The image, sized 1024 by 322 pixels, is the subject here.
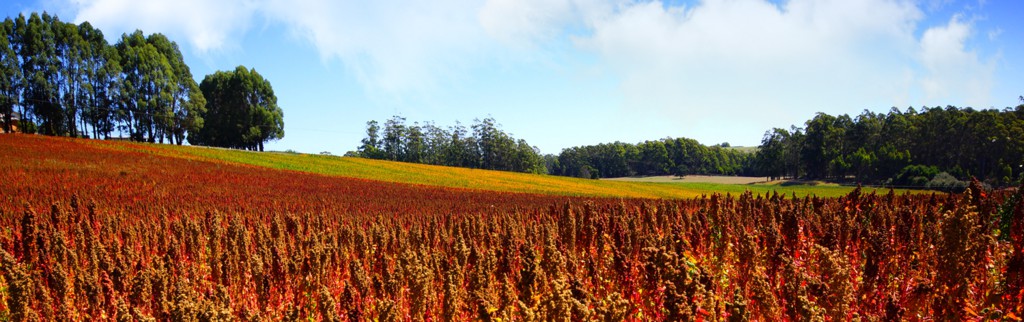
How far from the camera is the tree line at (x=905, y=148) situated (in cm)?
6600

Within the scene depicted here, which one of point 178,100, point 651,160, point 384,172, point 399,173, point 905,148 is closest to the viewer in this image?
point 384,172

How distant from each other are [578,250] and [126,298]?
621 cm

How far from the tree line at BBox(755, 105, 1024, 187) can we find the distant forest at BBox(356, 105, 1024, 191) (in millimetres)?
132

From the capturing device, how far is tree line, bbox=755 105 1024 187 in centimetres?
6600

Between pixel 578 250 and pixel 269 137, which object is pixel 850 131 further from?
pixel 578 250

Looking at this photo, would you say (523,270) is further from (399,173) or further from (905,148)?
(905,148)

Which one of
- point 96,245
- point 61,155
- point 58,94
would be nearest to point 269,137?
point 58,94

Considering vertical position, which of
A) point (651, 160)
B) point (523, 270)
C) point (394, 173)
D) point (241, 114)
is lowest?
point (523, 270)

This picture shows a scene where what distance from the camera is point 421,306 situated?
13.3 ft

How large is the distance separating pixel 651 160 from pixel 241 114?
109m

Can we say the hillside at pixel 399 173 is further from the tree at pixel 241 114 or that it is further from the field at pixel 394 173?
the tree at pixel 241 114

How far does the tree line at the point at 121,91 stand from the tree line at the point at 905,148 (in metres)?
81.9

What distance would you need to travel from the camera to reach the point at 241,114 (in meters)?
65.8

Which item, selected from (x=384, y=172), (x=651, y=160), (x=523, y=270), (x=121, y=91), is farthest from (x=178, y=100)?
(x=651, y=160)
